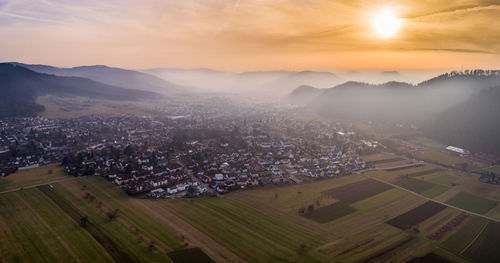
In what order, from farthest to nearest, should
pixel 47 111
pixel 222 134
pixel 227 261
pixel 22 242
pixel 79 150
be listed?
pixel 47 111 < pixel 222 134 < pixel 79 150 < pixel 22 242 < pixel 227 261

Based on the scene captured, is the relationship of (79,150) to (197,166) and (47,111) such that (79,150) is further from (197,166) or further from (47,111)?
(47,111)

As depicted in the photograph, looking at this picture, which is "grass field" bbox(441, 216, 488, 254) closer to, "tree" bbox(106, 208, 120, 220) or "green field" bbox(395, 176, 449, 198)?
"green field" bbox(395, 176, 449, 198)

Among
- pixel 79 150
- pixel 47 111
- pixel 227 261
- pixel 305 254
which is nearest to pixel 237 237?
pixel 227 261

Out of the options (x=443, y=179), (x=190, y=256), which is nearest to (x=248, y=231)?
(x=190, y=256)

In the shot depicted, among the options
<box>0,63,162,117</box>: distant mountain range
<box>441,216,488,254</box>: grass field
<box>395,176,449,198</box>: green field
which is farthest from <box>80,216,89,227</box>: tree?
<box>0,63,162,117</box>: distant mountain range

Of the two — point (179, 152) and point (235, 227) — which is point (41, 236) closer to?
point (235, 227)
